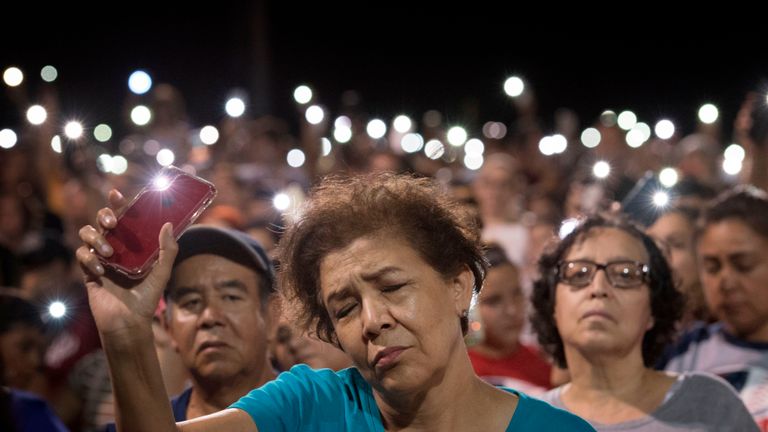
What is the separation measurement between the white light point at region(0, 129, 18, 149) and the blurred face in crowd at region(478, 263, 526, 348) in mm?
4827

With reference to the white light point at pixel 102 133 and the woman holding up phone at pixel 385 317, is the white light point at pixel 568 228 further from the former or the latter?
the white light point at pixel 102 133

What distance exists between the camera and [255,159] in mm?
10094

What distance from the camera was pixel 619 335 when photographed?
4262 millimetres

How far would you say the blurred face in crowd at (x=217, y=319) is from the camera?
3996 mm

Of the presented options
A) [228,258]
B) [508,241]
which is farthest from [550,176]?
[228,258]

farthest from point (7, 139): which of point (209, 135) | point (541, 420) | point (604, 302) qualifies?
point (541, 420)

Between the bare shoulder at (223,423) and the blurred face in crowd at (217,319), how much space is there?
119 cm

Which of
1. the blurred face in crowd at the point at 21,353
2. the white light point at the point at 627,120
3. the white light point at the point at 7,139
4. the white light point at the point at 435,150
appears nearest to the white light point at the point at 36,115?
the white light point at the point at 7,139

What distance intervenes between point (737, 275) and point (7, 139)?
6387mm

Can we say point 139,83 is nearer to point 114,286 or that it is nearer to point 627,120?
point 627,120

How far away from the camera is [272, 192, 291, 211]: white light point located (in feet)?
24.8

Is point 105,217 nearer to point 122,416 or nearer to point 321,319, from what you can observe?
point 122,416

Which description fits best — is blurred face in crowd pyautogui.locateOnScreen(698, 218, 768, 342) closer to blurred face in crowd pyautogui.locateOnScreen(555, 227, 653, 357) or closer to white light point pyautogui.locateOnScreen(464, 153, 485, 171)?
blurred face in crowd pyautogui.locateOnScreen(555, 227, 653, 357)

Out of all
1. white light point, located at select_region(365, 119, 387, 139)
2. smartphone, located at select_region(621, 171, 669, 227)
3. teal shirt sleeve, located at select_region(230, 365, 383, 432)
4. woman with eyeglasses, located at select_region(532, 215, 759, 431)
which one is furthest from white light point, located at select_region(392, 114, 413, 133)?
teal shirt sleeve, located at select_region(230, 365, 383, 432)
